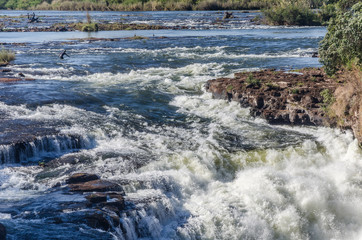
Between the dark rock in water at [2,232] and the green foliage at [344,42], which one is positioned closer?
the dark rock in water at [2,232]

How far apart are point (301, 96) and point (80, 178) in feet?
34.0

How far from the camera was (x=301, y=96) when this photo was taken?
1756cm

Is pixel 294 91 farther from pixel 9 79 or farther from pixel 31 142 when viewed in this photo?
pixel 9 79

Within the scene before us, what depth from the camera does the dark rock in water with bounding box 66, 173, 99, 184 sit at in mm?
11320

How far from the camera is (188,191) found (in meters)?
12.0

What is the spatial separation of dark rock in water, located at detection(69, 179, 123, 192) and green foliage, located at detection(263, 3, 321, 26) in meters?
53.5

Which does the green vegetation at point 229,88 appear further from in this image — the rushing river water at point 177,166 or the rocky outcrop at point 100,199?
the rocky outcrop at point 100,199

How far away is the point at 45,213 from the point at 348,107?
36.9ft

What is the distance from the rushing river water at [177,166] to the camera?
10.2 metres

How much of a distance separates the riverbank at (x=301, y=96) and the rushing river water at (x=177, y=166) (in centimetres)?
47

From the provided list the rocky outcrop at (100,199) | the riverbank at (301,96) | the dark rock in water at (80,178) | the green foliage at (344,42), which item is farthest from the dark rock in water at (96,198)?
the green foliage at (344,42)

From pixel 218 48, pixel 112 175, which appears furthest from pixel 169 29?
pixel 112 175

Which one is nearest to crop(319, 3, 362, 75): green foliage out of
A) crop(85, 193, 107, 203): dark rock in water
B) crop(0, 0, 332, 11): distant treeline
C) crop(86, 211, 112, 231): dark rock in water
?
crop(85, 193, 107, 203): dark rock in water

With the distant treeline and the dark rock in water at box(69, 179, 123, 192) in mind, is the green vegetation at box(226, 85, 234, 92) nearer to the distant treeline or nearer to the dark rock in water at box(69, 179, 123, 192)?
the dark rock in water at box(69, 179, 123, 192)
